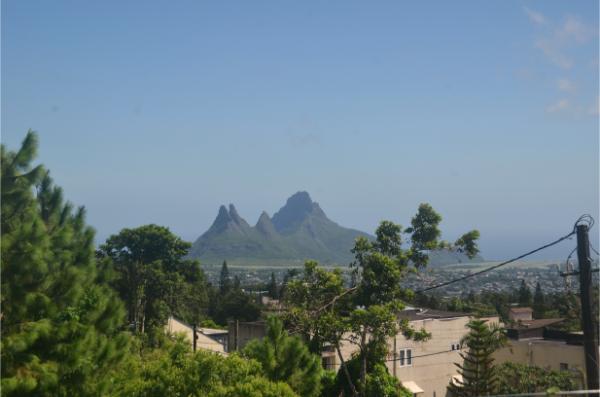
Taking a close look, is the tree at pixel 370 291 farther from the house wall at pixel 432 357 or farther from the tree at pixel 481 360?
the house wall at pixel 432 357

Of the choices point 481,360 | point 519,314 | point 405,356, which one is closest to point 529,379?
point 481,360

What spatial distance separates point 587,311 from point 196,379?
9.08 metres

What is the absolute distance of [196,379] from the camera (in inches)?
631

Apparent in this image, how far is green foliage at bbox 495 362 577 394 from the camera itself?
1179 inches

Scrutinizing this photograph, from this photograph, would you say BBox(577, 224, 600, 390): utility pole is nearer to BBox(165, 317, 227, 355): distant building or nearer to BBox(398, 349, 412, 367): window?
BBox(398, 349, 412, 367): window

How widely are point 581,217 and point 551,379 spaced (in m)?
20.9

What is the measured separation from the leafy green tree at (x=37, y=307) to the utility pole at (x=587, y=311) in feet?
30.4

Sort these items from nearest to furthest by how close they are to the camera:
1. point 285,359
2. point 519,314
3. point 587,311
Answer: point 587,311 → point 285,359 → point 519,314

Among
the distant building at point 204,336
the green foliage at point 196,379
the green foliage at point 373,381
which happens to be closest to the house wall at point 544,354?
the green foliage at point 373,381

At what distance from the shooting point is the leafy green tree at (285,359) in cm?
1877

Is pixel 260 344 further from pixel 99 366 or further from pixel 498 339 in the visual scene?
pixel 498 339

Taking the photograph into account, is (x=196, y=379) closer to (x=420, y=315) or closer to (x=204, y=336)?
(x=420, y=315)

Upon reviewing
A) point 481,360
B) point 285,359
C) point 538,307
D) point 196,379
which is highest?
point 538,307

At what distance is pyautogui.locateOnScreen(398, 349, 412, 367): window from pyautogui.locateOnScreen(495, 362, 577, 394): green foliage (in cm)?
432
